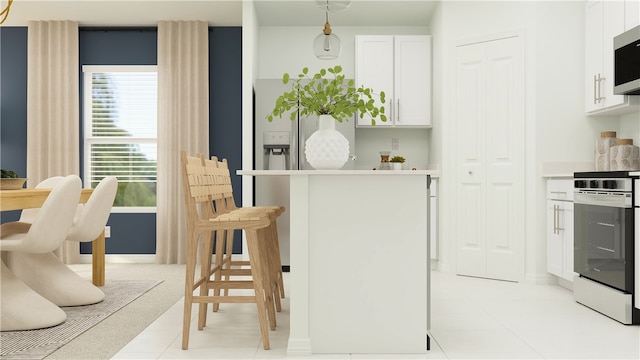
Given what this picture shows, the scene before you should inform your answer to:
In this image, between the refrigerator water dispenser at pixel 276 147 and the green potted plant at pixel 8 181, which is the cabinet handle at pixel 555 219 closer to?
the refrigerator water dispenser at pixel 276 147

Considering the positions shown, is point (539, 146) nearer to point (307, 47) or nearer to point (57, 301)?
point (307, 47)

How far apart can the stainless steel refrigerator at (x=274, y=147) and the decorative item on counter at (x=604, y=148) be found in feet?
6.98

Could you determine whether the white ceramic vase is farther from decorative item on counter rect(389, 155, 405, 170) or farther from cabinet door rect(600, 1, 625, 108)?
cabinet door rect(600, 1, 625, 108)

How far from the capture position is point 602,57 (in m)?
4.26

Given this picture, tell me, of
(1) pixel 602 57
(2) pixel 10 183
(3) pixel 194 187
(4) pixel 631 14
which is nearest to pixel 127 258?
(2) pixel 10 183

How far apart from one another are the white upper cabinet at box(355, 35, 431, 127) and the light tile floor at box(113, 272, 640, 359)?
7.09 ft

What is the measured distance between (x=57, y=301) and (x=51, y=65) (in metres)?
3.27

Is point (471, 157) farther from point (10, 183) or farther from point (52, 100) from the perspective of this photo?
point (52, 100)

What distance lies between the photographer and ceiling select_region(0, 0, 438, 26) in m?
5.35

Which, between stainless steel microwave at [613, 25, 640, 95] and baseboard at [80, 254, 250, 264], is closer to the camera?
stainless steel microwave at [613, 25, 640, 95]

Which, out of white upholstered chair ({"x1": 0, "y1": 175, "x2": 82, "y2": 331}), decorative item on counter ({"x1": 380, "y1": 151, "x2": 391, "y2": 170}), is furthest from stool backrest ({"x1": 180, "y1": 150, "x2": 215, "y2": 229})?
decorative item on counter ({"x1": 380, "y1": 151, "x2": 391, "y2": 170})

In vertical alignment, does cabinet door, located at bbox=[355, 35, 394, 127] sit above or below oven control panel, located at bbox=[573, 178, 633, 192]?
above

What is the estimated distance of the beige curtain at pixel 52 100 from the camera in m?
5.94

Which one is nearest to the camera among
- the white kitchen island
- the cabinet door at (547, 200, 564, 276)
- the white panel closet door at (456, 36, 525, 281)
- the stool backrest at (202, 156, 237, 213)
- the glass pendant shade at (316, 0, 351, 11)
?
the white kitchen island
